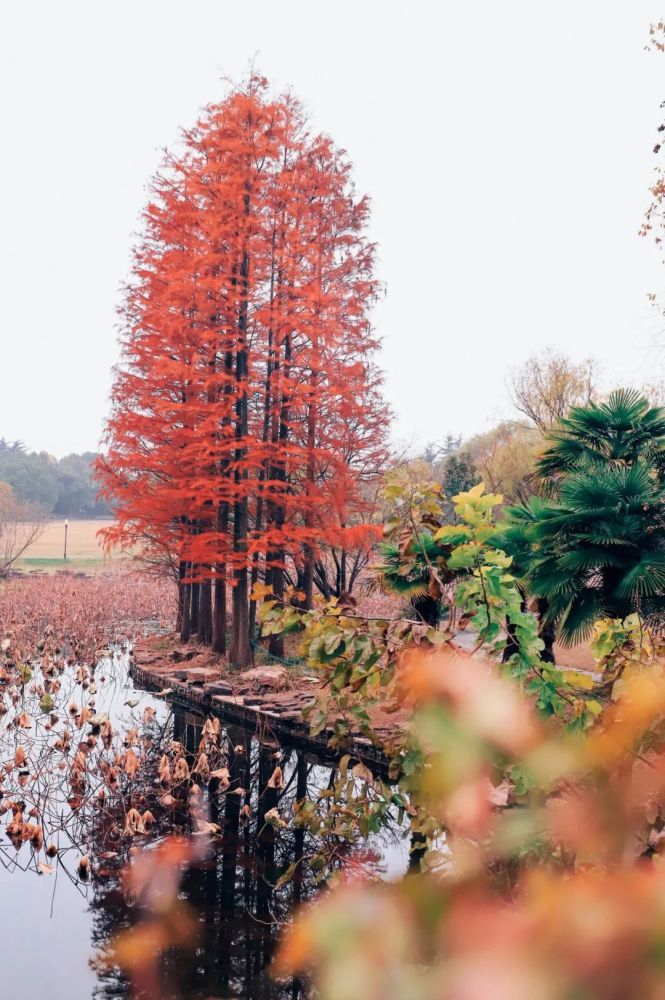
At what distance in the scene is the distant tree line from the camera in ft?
229

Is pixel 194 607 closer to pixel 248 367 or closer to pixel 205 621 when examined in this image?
pixel 205 621

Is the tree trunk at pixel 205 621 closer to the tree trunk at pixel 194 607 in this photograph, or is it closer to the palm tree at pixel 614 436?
the tree trunk at pixel 194 607

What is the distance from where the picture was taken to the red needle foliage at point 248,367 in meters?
17.8

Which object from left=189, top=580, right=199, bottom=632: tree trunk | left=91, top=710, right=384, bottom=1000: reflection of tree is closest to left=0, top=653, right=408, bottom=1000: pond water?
left=91, top=710, right=384, bottom=1000: reflection of tree

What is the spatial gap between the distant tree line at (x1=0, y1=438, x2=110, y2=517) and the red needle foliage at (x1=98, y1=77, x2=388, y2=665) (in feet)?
155

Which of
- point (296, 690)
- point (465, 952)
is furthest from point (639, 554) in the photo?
point (465, 952)

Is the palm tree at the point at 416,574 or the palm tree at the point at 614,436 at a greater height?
the palm tree at the point at 614,436

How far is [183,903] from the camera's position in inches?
304

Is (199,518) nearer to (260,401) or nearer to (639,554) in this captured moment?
(260,401)

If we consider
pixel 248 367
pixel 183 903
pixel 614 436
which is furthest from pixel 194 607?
pixel 183 903

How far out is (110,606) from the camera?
26.8m

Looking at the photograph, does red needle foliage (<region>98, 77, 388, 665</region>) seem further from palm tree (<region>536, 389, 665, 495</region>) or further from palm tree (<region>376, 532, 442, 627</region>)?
palm tree (<region>536, 389, 665, 495</region>)

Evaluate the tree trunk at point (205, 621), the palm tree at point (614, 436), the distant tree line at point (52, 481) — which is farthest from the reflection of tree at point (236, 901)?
the distant tree line at point (52, 481)

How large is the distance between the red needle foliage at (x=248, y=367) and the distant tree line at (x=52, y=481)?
47322 mm
